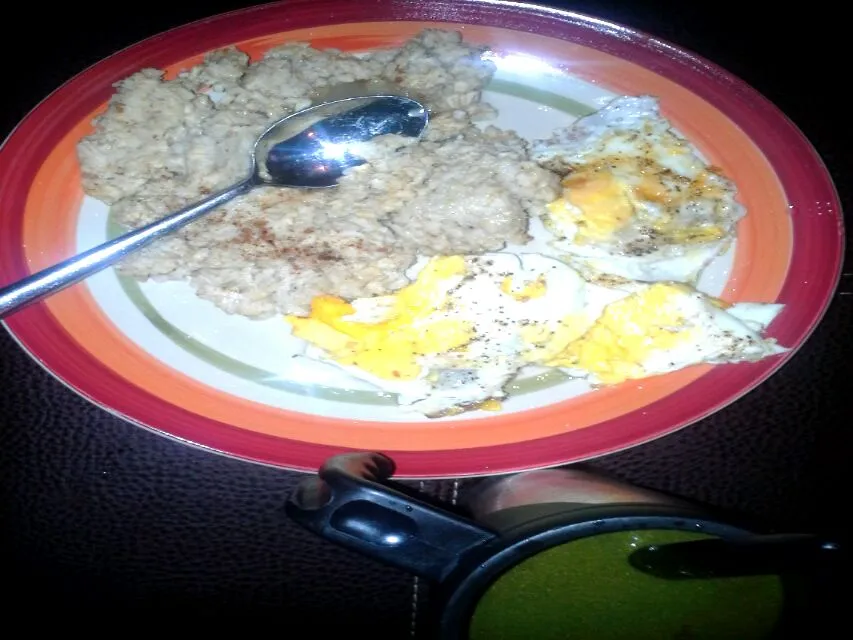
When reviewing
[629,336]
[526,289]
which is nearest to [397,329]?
[526,289]

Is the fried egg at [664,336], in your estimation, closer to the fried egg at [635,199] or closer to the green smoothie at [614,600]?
the fried egg at [635,199]

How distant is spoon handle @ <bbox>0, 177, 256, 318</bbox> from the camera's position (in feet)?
3.71

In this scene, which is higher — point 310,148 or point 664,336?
point 310,148

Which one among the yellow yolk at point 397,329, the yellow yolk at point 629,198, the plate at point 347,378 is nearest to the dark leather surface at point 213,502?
the plate at point 347,378

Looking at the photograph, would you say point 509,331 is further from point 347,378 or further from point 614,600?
point 614,600

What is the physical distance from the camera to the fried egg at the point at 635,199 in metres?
1.35

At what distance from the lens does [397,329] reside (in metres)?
1.27

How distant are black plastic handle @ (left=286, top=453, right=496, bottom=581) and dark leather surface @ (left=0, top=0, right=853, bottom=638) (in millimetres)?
338

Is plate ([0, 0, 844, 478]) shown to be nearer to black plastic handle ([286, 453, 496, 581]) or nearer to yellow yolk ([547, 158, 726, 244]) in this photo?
yellow yolk ([547, 158, 726, 244])

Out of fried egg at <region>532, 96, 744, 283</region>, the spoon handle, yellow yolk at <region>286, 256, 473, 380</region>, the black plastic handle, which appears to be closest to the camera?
the black plastic handle

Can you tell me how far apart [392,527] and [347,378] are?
1.34ft

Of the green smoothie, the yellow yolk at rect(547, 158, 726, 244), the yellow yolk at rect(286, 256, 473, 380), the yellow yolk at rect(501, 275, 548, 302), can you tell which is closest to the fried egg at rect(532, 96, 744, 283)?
the yellow yolk at rect(547, 158, 726, 244)

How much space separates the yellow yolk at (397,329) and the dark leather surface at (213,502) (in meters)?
0.21

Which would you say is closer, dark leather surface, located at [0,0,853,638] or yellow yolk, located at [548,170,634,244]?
dark leather surface, located at [0,0,853,638]
